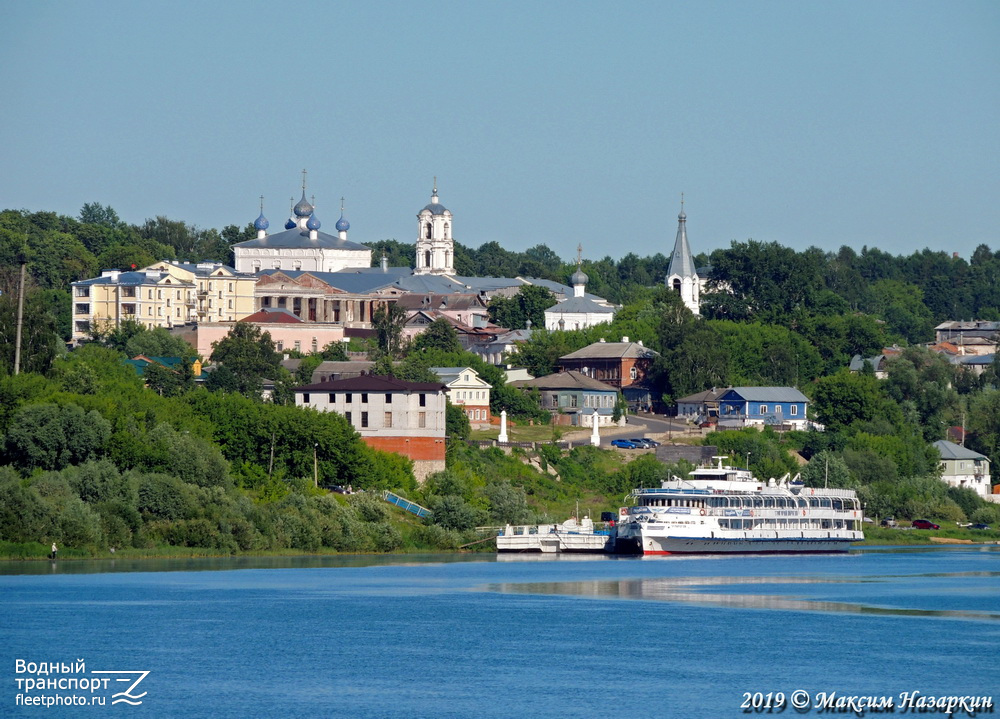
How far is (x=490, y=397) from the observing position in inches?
4705

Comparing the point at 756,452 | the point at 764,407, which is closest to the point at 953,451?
the point at 764,407

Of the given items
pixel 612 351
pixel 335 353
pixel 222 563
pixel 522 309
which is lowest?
pixel 222 563

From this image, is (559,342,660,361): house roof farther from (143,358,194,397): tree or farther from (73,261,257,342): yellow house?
(143,358,194,397): tree

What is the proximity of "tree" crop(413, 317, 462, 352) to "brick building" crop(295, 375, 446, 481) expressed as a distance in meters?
43.9

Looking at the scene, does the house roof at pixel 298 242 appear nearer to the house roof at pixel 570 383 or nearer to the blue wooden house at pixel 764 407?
the house roof at pixel 570 383

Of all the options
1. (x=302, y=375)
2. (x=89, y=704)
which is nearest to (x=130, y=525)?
(x=89, y=704)

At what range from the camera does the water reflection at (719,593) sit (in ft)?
192

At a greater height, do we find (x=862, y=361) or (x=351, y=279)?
(x=351, y=279)

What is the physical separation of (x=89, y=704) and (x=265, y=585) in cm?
2274

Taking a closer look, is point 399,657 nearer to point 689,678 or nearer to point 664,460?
point 689,678

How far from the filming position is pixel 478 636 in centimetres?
5144

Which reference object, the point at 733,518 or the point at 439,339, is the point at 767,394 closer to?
the point at 439,339

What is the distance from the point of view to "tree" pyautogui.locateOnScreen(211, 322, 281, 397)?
112 metres

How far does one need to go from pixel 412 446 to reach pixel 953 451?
3919 cm
